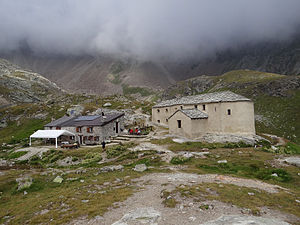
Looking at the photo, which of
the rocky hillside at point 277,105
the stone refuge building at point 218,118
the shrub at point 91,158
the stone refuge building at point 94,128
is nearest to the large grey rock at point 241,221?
the shrub at point 91,158

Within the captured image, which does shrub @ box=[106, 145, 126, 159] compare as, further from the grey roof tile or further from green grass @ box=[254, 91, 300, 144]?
green grass @ box=[254, 91, 300, 144]

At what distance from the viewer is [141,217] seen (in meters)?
8.80

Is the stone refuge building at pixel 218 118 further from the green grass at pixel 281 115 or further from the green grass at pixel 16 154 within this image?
the green grass at pixel 281 115

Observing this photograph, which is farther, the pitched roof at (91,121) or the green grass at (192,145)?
the pitched roof at (91,121)

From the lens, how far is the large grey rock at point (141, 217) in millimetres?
8380

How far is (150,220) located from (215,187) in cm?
666

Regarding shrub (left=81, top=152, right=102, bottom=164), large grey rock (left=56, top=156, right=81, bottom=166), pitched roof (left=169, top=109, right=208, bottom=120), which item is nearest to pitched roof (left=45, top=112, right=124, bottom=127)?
large grey rock (left=56, top=156, right=81, bottom=166)

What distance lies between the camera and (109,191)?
13.7 metres

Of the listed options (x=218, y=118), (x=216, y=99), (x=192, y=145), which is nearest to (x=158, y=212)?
(x=192, y=145)

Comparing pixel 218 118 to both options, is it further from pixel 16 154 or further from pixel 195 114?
pixel 16 154

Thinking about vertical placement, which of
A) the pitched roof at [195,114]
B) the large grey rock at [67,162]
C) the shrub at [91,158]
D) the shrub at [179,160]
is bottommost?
the large grey rock at [67,162]

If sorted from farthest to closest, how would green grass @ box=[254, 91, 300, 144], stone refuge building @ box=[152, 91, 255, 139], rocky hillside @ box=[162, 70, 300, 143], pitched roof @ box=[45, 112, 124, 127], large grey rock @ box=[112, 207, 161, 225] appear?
1. rocky hillside @ box=[162, 70, 300, 143]
2. green grass @ box=[254, 91, 300, 144]
3. pitched roof @ box=[45, 112, 124, 127]
4. stone refuge building @ box=[152, 91, 255, 139]
5. large grey rock @ box=[112, 207, 161, 225]

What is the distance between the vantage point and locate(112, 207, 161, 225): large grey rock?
27.5 ft

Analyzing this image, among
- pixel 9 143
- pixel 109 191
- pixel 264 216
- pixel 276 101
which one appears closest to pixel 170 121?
pixel 109 191
